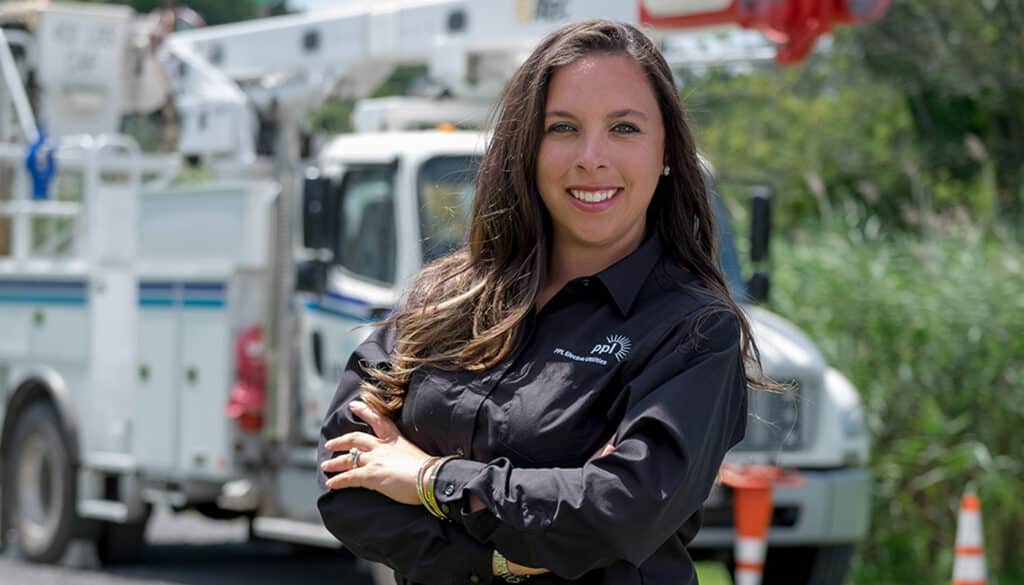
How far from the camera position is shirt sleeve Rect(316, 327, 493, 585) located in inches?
121

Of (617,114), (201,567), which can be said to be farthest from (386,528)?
(201,567)

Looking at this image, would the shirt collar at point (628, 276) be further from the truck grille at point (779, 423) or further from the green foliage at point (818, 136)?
the green foliage at point (818, 136)

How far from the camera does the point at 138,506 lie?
11.0 metres

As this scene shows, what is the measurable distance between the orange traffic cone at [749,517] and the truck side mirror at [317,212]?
7.69 feet

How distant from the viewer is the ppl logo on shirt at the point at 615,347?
3.04 metres

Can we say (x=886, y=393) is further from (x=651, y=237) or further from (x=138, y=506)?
(x=651, y=237)

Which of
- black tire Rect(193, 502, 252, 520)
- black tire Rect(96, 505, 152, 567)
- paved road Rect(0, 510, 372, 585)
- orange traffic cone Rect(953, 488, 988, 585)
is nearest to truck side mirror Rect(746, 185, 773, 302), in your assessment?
orange traffic cone Rect(953, 488, 988, 585)

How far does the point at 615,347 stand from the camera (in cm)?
305

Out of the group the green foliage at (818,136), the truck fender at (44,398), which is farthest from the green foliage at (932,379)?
the green foliage at (818,136)

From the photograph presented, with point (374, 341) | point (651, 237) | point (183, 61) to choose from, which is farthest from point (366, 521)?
point (183, 61)

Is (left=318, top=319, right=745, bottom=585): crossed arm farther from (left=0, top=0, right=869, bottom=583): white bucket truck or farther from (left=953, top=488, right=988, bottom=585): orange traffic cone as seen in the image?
(left=0, top=0, right=869, bottom=583): white bucket truck

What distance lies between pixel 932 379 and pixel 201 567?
14.7 ft

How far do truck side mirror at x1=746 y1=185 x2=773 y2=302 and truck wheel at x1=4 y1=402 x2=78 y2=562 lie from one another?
410cm

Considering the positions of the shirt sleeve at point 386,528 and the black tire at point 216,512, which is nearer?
the shirt sleeve at point 386,528
